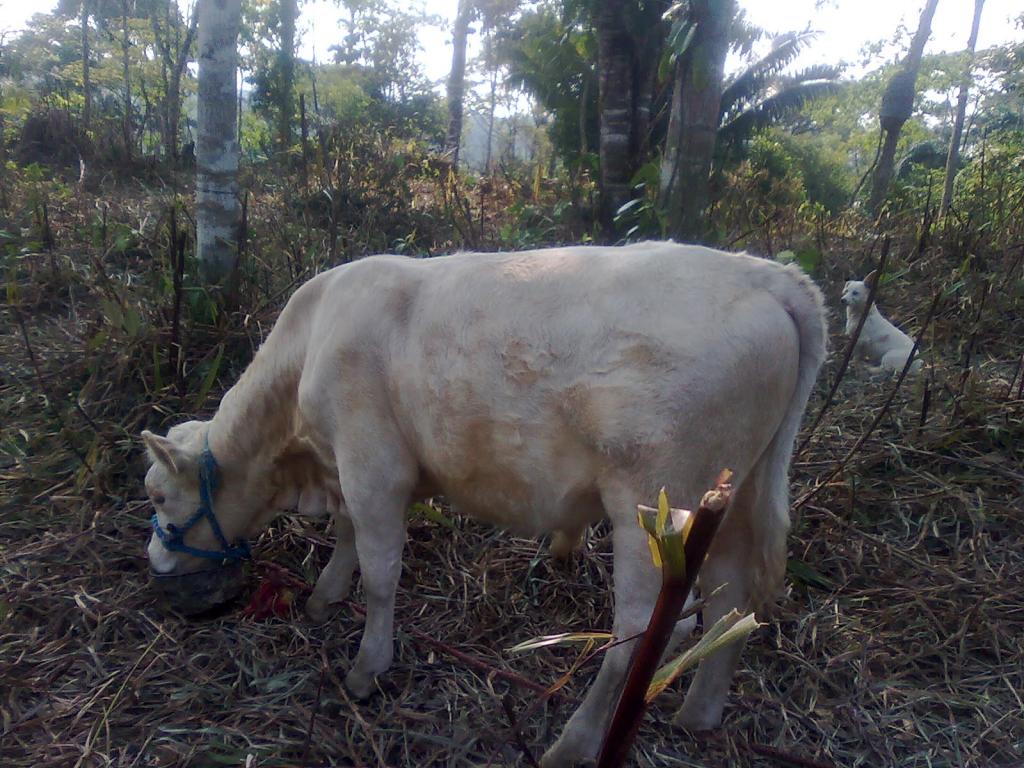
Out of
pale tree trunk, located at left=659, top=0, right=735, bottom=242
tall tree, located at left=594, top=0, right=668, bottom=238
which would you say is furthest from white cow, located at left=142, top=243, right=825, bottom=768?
tall tree, located at left=594, top=0, right=668, bottom=238

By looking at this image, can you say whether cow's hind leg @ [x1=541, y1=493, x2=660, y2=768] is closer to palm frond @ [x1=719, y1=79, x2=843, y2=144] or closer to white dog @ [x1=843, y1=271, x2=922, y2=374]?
white dog @ [x1=843, y1=271, x2=922, y2=374]

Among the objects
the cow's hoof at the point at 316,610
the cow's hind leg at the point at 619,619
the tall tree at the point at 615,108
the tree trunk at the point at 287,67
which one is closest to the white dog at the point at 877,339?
the tall tree at the point at 615,108

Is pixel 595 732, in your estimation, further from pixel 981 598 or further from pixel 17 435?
pixel 17 435

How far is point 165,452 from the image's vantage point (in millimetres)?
3225

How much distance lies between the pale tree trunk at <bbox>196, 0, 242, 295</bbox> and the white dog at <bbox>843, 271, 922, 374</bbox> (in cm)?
442

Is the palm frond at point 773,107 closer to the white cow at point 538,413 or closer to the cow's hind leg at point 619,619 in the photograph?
the white cow at point 538,413

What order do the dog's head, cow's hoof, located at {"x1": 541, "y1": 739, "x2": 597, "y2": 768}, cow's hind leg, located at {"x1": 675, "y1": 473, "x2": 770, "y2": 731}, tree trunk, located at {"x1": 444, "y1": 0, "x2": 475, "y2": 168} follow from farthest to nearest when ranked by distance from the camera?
1. tree trunk, located at {"x1": 444, "y1": 0, "x2": 475, "y2": 168}
2. the dog's head
3. cow's hind leg, located at {"x1": 675, "y1": 473, "x2": 770, "y2": 731}
4. cow's hoof, located at {"x1": 541, "y1": 739, "x2": 597, "y2": 768}

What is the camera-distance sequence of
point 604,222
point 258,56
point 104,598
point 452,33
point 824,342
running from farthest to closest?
point 452,33 < point 258,56 < point 604,222 < point 104,598 < point 824,342

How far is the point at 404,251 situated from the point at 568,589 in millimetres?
4001

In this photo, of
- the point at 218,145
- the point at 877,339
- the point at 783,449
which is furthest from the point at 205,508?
the point at 877,339

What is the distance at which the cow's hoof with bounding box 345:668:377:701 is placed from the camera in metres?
3.11

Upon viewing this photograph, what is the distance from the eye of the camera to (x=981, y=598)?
3377 mm

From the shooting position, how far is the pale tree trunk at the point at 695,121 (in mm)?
5215

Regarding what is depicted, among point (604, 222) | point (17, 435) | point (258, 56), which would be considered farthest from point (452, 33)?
point (17, 435)
